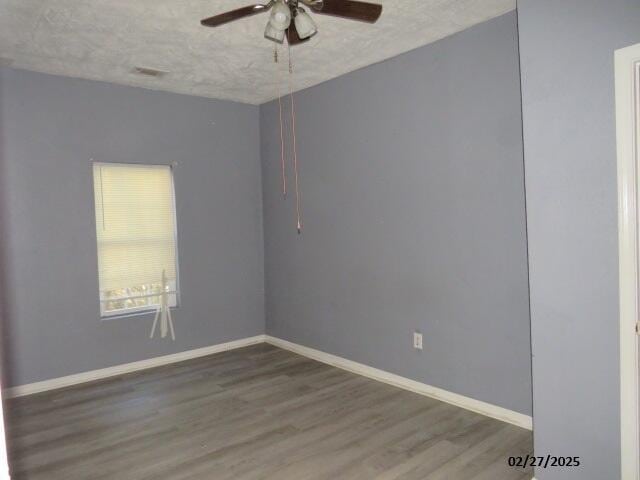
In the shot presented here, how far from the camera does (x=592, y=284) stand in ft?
6.82

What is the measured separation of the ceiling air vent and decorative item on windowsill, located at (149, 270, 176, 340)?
1.85 m

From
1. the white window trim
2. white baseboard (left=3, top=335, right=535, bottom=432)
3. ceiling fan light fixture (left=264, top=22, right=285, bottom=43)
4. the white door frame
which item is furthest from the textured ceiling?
white baseboard (left=3, top=335, right=535, bottom=432)

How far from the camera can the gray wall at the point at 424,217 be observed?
3.12m

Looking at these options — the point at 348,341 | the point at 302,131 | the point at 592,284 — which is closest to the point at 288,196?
the point at 302,131

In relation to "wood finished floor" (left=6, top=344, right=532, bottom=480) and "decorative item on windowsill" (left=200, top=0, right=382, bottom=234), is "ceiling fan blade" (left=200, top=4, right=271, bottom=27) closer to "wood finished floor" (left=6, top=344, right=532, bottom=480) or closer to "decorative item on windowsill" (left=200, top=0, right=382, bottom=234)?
"decorative item on windowsill" (left=200, top=0, right=382, bottom=234)

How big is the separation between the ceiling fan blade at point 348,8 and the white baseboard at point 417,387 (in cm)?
260

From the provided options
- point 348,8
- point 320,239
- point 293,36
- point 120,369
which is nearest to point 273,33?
point 293,36

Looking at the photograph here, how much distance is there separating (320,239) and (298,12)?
2.56 meters

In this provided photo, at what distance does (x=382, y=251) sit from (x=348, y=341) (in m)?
0.94

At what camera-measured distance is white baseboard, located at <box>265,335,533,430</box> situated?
123 inches

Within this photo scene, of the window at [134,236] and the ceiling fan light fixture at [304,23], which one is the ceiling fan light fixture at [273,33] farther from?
the window at [134,236]

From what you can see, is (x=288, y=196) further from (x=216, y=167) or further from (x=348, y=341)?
(x=348, y=341)

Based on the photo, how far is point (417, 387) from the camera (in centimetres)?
369

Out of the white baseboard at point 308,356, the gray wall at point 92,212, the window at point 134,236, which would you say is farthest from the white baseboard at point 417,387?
the window at point 134,236
